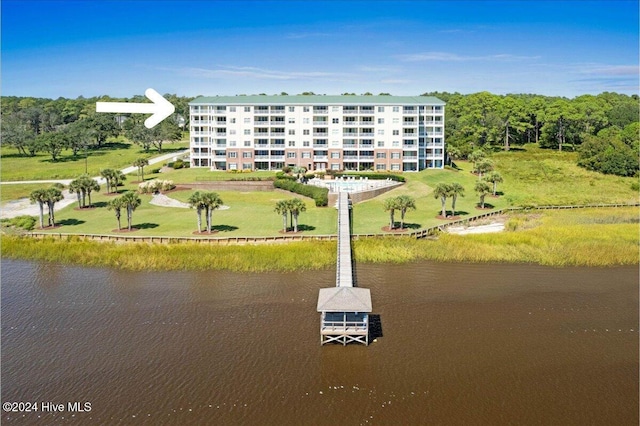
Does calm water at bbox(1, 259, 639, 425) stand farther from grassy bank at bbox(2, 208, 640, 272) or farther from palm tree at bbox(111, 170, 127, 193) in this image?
palm tree at bbox(111, 170, 127, 193)

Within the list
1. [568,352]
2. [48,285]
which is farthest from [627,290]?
[48,285]

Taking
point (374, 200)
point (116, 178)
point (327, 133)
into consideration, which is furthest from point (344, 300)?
point (327, 133)

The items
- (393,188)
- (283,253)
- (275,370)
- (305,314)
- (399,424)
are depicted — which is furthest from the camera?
(393,188)

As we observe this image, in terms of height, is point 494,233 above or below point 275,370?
above

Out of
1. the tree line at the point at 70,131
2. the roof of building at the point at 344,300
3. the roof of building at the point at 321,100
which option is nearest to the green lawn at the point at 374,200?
the roof of building at the point at 321,100

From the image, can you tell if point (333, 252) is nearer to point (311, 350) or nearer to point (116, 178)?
point (311, 350)

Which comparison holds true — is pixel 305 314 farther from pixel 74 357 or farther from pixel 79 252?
pixel 79 252

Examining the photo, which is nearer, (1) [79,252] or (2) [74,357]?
(2) [74,357]

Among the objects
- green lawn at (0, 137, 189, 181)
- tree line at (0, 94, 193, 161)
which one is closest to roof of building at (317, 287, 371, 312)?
green lawn at (0, 137, 189, 181)
